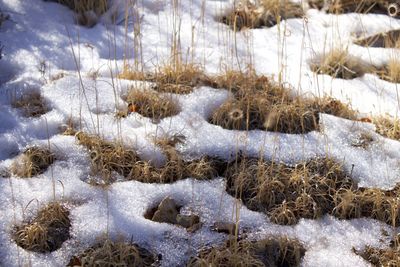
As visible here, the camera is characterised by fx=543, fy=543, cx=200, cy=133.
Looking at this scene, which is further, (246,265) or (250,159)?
(250,159)

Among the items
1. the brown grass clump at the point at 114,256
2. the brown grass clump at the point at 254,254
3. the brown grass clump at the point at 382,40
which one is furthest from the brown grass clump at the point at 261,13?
the brown grass clump at the point at 114,256

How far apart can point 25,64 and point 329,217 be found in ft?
7.64

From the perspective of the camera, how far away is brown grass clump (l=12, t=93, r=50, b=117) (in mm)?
3314

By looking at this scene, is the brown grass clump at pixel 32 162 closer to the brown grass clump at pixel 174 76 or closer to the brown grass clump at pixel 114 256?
the brown grass clump at pixel 114 256

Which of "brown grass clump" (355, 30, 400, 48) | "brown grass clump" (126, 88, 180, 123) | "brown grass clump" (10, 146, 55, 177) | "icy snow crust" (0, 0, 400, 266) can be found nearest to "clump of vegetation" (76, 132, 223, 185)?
"icy snow crust" (0, 0, 400, 266)

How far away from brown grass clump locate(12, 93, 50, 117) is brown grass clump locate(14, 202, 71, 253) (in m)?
0.88

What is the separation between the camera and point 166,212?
8.63 feet

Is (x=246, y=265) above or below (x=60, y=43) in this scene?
below

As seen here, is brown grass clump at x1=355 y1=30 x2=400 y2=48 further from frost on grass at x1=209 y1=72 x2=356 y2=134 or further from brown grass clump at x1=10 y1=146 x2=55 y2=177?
brown grass clump at x1=10 y1=146 x2=55 y2=177

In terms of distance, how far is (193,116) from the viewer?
131 inches

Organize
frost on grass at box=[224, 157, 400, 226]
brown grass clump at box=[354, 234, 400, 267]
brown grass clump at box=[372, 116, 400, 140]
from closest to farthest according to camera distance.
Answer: brown grass clump at box=[354, 234, 400, 267], frost on grass at box=[224, 157, 400, 226], brown grass clump at box=[372, 116, 400, 140]

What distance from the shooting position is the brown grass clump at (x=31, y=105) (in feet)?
10.9

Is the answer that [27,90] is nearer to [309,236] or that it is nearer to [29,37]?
[29,37]

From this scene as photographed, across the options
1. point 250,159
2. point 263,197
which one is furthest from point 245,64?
point 263,197
